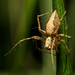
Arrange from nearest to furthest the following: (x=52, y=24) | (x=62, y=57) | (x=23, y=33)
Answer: (x=62, y=57) → (x=52, y=24) → (x=23, y=33)

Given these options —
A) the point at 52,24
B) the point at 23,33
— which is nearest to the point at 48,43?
the point at 52,24

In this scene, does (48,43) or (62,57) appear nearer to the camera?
(62,57)

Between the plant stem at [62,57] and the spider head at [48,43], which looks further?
the spider head at [48,43]

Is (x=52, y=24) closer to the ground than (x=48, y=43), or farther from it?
farther from it

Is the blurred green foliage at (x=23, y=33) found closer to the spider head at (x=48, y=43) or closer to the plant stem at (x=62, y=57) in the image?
the spider head at (x=48, y=43)

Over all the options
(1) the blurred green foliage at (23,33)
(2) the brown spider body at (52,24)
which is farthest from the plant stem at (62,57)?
(1) the blurred green foliage at (23,33)

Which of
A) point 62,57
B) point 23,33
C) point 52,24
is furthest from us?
point 23,33

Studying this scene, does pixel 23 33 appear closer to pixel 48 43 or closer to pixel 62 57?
pixel 48 43

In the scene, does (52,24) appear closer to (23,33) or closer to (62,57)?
(62,57)

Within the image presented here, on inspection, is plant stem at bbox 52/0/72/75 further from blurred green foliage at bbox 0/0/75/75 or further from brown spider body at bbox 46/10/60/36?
blurred green foliage at bbox 0/0/75/75
